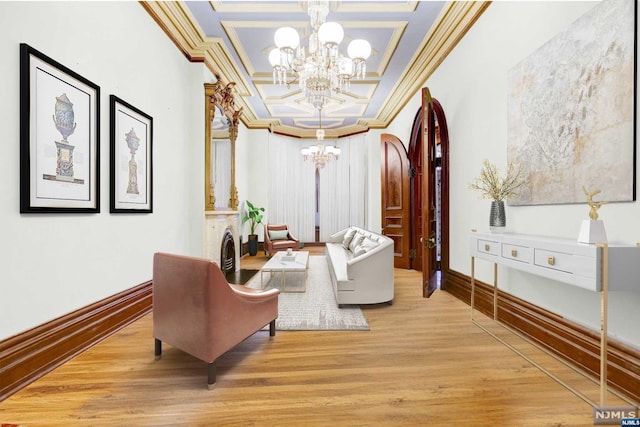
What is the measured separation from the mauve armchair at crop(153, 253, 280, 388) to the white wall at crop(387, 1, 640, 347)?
2419mm

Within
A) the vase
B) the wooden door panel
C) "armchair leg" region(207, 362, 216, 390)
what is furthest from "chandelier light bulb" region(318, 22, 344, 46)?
"armchair leg" region(207, 362, 216, 390)

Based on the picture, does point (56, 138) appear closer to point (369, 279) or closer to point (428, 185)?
point (369, 279)

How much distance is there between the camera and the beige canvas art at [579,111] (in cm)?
188

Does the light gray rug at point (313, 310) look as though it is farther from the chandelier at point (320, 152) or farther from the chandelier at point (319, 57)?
the chandelier at point (320, 152)

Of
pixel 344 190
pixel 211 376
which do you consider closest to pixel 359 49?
pixel 211 376

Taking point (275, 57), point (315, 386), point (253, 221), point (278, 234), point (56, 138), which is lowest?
point (315, 386)

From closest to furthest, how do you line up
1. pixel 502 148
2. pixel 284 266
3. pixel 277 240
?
1. pixel 502 148
2. pixel 284 266
3. pixel 277 240

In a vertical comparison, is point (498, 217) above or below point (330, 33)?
→ below

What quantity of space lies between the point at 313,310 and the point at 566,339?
2.26m

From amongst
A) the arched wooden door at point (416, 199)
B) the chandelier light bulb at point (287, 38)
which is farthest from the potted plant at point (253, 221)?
the chandelier light bulb at point (287, 38)

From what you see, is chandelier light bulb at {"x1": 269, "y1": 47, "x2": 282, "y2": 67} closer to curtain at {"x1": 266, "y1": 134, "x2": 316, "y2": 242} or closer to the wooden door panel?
the wooden door panel

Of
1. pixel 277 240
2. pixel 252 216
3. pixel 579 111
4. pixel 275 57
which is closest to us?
pixel 579 111

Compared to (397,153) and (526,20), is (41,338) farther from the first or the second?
(397,153)

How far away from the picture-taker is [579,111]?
217 centimetres
